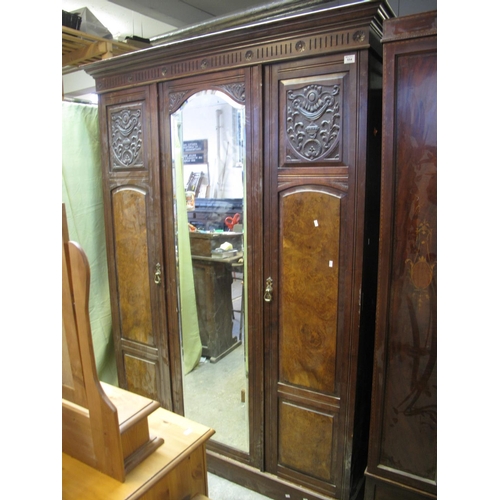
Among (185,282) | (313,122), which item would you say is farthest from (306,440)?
(313,122)

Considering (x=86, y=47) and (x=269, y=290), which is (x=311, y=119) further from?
(x=86, y=47)

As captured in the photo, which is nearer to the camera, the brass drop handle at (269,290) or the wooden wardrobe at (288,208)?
the wooden wardrobe at (288,208)

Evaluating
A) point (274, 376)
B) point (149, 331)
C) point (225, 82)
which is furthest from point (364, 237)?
point (149, 331)

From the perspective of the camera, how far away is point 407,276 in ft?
4.56

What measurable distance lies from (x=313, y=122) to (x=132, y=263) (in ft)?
3.80

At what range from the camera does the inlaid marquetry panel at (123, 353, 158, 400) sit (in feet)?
7.00

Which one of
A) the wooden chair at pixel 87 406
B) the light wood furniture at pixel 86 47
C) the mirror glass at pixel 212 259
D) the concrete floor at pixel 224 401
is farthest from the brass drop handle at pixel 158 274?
the light wood furniture at pixel 86 47

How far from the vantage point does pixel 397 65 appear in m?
1.30

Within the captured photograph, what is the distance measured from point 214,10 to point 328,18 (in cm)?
169

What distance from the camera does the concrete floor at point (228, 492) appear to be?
6.03 feet

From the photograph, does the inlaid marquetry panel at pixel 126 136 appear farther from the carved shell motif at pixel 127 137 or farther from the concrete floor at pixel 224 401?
the concrete floor at pixel 224 401

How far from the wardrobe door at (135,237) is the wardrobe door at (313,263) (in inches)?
23.6

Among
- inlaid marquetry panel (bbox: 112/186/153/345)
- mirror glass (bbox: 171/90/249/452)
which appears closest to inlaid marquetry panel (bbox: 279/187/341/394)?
mirror glass (bbox: 171/90/249/452)

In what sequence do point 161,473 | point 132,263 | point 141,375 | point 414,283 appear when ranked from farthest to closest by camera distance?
point 141,375, point 132,263, point 414,283, point 161,473
